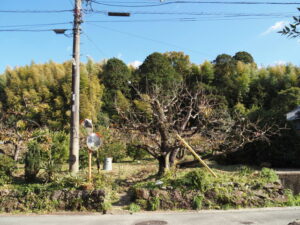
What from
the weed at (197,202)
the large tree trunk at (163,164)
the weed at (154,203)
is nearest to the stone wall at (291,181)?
the weed at (197,202)

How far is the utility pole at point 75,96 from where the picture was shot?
19.4ft

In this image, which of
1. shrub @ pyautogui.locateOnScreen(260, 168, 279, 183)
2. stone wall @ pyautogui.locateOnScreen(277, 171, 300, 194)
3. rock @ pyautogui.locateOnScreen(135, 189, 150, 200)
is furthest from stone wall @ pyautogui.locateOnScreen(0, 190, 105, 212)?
stone wall @ pyautogui.locateOnScreen(277, 171, 300, 194)

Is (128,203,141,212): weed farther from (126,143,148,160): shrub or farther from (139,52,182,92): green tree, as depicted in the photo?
(139,52,182,92): green tree

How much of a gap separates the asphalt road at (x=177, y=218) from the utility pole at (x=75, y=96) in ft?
Result: 4.33

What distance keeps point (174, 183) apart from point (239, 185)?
1247mm

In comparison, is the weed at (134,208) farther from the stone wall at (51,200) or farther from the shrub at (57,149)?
the shrub at (57,149)

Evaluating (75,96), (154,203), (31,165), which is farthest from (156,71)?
(154,203)

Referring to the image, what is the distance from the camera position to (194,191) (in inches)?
201

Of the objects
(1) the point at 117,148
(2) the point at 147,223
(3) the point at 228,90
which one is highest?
(3) the point at 228,90

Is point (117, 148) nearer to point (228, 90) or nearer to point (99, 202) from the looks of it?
point (99, 202)

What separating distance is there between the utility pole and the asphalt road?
1.32 metres

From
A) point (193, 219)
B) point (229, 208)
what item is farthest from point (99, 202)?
point (229, 208)

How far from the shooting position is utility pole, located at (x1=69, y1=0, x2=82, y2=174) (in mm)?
5919

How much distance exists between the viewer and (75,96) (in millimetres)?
6062
